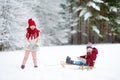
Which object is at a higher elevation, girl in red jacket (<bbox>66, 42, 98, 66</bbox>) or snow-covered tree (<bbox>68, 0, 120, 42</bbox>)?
snow-covered tree (<bbox>68, 0, 120, 42</bbox>)

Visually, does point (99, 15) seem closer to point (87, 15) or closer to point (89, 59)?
point (87, 15)

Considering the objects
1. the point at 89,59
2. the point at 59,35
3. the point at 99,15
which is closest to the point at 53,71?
the point at 89,59

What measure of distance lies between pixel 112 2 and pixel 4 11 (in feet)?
27.5

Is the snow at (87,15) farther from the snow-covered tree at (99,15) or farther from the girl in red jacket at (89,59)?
the girl in red jacket at (89,59)

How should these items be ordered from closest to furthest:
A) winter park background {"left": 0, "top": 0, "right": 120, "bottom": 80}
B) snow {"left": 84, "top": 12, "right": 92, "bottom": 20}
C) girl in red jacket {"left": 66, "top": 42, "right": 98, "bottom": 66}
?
winter park background {"left": 0, "top": 0, "right": 120, "bottom": 80} < girl in red jacket {"left": 66, "top": 42, "right": 98, "bottom": 66} < snow {"left": 84, "top": 12, "right": 92, "bottom": 20}

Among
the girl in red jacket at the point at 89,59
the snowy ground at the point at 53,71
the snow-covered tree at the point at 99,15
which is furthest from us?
the snow-covered tree at the point at 99,15

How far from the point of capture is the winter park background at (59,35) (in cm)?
896

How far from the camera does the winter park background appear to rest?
→ 896 centimetres

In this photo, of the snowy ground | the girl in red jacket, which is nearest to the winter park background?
the snowy ground

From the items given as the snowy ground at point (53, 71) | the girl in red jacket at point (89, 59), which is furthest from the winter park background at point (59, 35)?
the girl in red jacket at point (89, 59)

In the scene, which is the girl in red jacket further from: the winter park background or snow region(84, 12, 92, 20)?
snow region(84, 12, 92, 20)

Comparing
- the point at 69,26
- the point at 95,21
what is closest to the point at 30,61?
the point at 95,21

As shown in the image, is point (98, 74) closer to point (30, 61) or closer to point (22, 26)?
point (30, 61)

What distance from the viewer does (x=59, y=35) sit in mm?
23375
